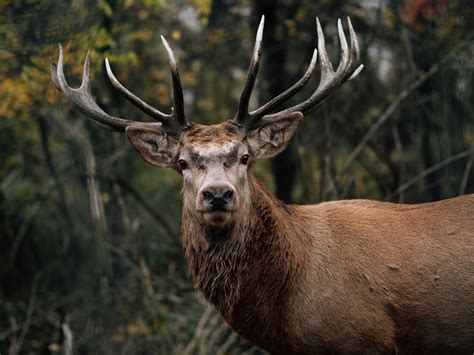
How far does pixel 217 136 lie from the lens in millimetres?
5770

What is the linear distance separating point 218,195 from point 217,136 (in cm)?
64

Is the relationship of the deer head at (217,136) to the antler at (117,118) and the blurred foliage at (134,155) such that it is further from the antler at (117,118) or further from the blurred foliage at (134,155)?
the blurred foliage at (134,155)

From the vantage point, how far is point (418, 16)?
10117 mm

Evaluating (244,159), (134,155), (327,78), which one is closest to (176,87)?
(244,159)

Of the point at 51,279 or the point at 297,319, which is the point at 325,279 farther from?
the point at 51,279

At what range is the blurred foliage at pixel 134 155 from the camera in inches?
360

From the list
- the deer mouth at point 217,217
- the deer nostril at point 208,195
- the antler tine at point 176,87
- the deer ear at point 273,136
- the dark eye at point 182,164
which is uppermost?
the antler tine at point 176,87

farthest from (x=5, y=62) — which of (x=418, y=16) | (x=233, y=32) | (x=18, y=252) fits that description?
(x=418, y=16)

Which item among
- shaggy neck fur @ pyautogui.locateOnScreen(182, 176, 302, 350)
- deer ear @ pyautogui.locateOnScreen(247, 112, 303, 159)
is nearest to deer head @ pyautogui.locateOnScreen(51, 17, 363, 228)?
deer ear @ pyautogui.locateOnScreen(247, 112, 303, 159)

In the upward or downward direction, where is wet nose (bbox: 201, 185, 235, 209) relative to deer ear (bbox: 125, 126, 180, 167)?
downward

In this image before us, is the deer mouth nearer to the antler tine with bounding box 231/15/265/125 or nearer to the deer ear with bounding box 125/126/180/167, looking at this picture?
the deer ear with bounding box 125/126/180/167

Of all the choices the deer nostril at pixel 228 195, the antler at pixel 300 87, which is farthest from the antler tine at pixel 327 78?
the deer nostril at pixel 228 195

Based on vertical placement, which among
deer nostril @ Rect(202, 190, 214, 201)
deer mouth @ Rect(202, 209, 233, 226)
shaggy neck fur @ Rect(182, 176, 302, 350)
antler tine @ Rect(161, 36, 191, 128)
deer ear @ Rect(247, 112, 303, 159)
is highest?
antler tine @ Rect(161, 36, 191, 128)

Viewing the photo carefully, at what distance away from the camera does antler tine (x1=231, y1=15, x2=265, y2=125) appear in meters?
5.71
